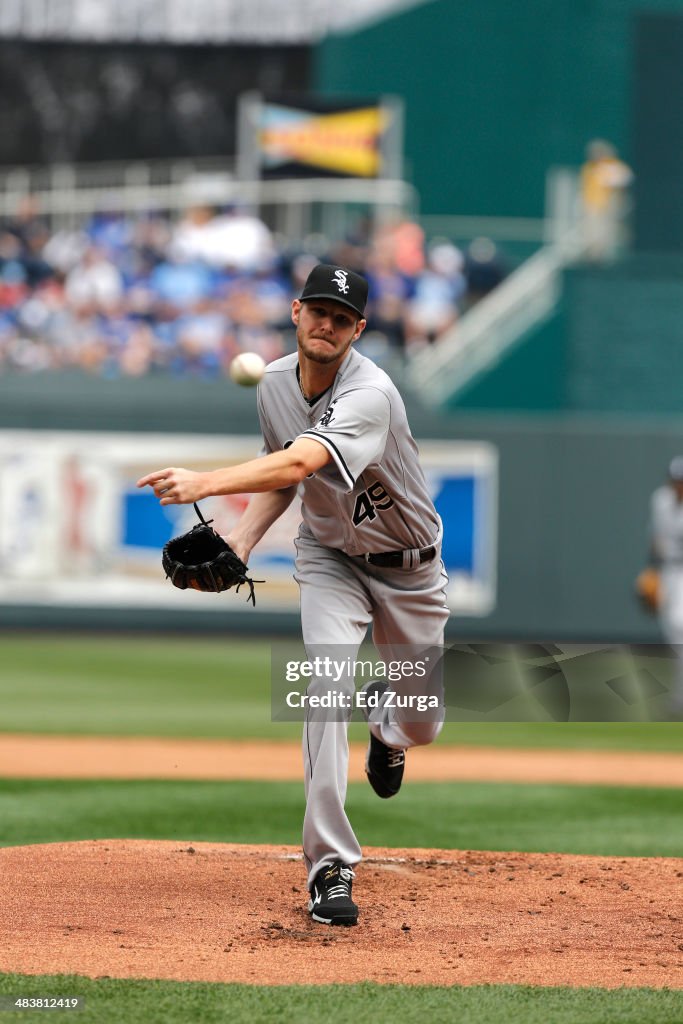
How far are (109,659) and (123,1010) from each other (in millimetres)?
10364

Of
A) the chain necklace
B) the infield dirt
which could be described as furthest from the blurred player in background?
the chain necklace

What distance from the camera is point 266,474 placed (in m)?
4.49

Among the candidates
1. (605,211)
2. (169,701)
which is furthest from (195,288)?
(169,701)

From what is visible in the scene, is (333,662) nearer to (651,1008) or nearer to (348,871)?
(348,871)

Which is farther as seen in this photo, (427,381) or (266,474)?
(427,381)

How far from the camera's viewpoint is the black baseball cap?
473cm

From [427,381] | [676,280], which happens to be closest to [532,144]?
[676,280]

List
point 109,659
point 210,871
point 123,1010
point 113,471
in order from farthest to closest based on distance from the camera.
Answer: point 113,471, point 109,659, point 210,871, point 123,1010

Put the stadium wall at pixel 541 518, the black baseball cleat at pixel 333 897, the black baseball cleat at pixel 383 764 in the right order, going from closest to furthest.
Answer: the black baseball cleat at pixel 333 897 < the black baseball cleat at pixel 383 764 < the stadium wall at pixel 541 518

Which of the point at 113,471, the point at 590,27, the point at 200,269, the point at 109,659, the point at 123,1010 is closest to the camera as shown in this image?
the point at 123,1010

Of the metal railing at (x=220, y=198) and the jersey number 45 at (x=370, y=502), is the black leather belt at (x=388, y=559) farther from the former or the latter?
the metal railing at (x=220, y=198)

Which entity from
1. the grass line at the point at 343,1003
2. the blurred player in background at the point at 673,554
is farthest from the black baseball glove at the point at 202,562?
the blurred player in background at the point at 673,554

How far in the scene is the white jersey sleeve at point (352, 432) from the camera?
4652 millimetres

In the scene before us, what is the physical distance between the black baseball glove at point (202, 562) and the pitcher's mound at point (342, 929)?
3.27 ft
